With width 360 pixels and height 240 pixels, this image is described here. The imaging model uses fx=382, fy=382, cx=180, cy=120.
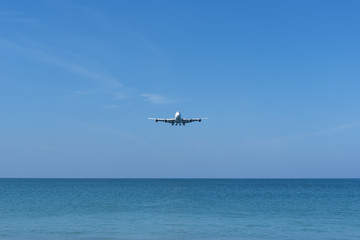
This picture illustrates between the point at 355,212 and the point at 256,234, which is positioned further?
the point at 355,212

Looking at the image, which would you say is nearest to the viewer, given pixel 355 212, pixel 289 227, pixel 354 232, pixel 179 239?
pixel 179 239

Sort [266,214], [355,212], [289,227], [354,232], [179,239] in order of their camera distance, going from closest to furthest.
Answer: [179,239] < [354,232] < [289,227] < [266,214] < [355,212]

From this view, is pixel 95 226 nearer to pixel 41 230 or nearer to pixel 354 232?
pixel 41 230

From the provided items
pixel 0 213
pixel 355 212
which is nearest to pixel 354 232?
pixel 355 212

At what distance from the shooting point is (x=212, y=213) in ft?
196

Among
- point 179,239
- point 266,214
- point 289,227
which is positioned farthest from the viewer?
point 266,214

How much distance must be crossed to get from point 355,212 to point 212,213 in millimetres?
23668

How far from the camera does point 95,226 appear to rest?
152ft

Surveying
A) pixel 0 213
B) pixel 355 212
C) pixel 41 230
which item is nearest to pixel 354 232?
pixel 355 212

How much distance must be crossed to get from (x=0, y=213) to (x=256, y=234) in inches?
1573

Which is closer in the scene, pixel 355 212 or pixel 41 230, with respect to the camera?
pixel 41 230

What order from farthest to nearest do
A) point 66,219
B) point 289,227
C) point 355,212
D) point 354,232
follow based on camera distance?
1. point 355,212
2. point 66,219
3. point 289,227
4. point 354,232

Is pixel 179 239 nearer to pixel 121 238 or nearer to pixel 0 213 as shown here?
pixel 121 238

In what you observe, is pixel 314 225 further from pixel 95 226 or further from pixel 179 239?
pixel 95 226
